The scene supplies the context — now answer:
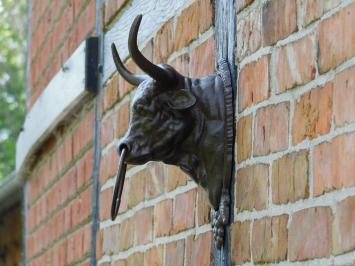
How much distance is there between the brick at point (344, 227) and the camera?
1786 millimetres

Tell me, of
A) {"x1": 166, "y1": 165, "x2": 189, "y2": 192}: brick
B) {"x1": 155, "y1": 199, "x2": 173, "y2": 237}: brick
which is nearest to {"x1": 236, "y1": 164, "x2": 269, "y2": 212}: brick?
{"x1": 166, "y1": 165, "x2": 189, "y2": 192}: brick

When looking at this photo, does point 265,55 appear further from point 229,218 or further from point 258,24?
point 229,218

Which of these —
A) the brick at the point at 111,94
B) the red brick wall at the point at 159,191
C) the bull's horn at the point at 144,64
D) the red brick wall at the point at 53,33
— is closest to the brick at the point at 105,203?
the red brick wall at the point at 159,191

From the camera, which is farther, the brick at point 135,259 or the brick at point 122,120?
the brick at point 122,120

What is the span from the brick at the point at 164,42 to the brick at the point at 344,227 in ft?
3.41

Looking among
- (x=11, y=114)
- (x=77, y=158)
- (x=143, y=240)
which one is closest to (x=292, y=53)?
(x=143, y=240)

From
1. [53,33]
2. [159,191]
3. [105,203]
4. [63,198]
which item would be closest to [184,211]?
[159,191]

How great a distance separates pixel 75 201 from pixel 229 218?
1.61 m

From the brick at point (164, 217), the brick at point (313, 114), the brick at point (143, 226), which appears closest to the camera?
the brick at point (313, 114)

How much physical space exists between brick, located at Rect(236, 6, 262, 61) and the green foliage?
11.5 metres

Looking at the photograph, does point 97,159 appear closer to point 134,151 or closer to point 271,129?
point 134,151

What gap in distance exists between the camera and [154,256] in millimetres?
2838

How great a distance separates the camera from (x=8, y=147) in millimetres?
13938

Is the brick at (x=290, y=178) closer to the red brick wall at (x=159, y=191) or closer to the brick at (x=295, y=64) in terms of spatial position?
the brick at (x=295, y=64)
